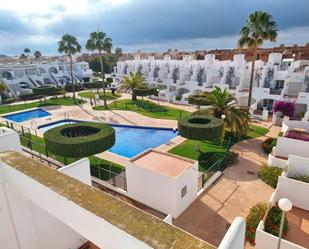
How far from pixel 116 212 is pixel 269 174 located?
42.7 ft

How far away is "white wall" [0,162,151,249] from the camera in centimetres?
416

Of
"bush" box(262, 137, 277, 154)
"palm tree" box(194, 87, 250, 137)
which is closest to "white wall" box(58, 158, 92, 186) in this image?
"palm tree" box(194, 87, 250, 137)

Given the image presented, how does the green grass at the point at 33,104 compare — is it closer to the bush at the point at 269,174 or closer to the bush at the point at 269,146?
the bush at the point at 269,146

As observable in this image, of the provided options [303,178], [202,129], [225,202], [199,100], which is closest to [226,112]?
[202,129]

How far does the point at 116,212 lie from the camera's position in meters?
4.54

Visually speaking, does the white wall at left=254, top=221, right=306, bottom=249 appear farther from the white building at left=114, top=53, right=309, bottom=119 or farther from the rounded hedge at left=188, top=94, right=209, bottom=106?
the white building at left=114, top=53, right=309, bottom=119

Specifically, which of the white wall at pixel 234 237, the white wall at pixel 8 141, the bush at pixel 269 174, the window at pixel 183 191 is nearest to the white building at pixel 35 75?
the white wall at pixel 8 141

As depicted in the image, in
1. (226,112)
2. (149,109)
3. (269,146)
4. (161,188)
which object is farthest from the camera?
(149,109)

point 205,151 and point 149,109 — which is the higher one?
point 149,109

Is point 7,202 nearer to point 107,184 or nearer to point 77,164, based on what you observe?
point 77,164

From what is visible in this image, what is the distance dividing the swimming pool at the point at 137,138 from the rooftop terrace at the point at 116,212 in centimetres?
1515

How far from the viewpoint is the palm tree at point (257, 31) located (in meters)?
23.4

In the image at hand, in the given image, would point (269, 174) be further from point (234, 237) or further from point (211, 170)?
point (234, 237)

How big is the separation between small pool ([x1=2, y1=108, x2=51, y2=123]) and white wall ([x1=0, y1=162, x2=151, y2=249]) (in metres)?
29.0
